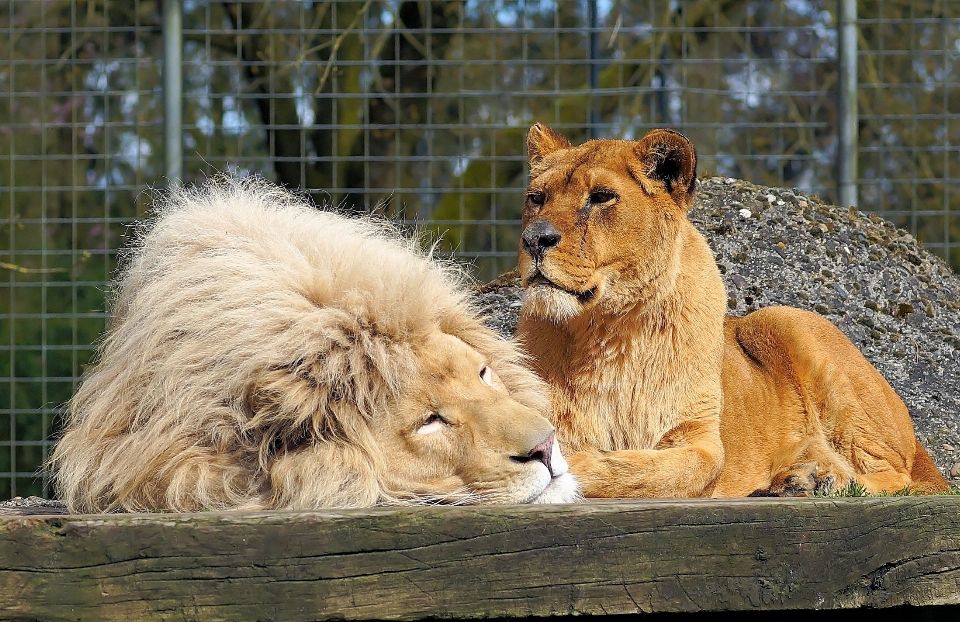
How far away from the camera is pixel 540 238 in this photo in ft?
10.2

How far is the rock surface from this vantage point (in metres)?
5.09

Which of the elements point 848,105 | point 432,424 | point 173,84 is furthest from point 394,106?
point 432,424

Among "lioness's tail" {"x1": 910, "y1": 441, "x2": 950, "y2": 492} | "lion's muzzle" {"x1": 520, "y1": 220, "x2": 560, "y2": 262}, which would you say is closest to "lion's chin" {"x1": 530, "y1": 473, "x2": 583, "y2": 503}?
"lion's muzzle" {"x1": 520, "y1": 220, "x2": 560, "y2": 262}

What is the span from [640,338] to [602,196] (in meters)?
0.43

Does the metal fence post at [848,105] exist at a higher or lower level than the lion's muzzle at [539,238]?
higher

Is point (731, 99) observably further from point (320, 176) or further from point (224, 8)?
point (224, 8)

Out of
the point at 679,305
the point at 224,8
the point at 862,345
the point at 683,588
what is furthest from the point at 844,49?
the point at 224,8

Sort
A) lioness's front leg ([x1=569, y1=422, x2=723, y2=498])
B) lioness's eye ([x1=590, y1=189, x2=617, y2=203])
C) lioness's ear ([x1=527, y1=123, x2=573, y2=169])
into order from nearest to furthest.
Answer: lioness's front leg ([x1=569, y1=422, x2=723, y2=498])
lioness's eye ([x1=590, y1=189, x2=617, y2=203])
lioness's ear ([x1=527, y1=123, x2=573, y2=169])

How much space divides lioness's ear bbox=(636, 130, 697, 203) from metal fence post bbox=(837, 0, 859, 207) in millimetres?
3112

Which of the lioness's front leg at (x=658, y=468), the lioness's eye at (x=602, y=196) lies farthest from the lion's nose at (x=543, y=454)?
the lioness's eye at (x=602, y=196)

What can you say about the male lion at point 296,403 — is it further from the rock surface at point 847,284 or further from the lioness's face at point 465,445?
the rock surface at point 847,284

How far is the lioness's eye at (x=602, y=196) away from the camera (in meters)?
3.29

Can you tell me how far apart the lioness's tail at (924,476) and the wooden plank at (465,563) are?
71.6 inches

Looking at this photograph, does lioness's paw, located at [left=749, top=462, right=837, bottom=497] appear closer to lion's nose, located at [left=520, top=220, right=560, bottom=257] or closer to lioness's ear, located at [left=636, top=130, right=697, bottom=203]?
lioness's ear, located at [left=636, top=130, right=697, bottom=203]
